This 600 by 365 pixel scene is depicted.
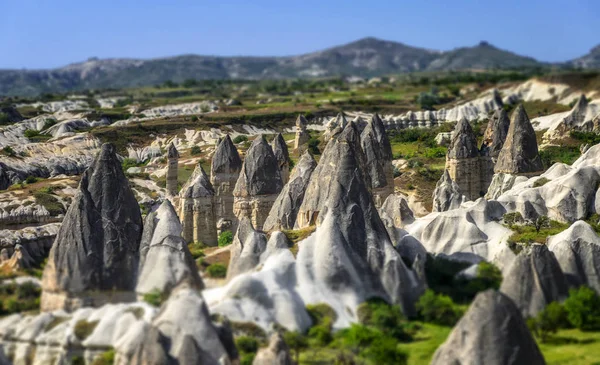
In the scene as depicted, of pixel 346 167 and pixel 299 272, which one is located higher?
pixel 346 167

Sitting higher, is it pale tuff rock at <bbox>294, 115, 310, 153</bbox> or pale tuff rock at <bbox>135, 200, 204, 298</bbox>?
pale tuff rock at <bbox>135, 200, 204, 298</bbox>

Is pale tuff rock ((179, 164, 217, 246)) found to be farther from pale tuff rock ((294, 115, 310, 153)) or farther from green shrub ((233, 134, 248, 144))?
green shrub ((233, 134, 248, 144))

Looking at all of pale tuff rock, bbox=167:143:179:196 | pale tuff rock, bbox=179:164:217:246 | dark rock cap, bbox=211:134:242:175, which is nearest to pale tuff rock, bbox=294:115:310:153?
pale tuff rock, bbox=167:143:179:196

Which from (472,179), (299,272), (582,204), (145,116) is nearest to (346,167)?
(299,272)

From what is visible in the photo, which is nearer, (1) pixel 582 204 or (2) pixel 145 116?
(1) pixel 582 204

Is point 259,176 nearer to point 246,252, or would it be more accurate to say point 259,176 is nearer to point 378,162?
point 378,162

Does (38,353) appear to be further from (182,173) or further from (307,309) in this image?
(182,173)

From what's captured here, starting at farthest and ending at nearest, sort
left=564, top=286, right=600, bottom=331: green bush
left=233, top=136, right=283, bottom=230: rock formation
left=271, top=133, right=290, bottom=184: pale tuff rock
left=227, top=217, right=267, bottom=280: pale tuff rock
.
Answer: left=271, top=133, right=290, bottom=184: pale tuff rock
left=233, top=136, right=283, bottom=230: rock formation
left=227, top=217, right=267, bottom=280: pale tuff rock
left=564, top=286, right=600, bottom=331: green bush
